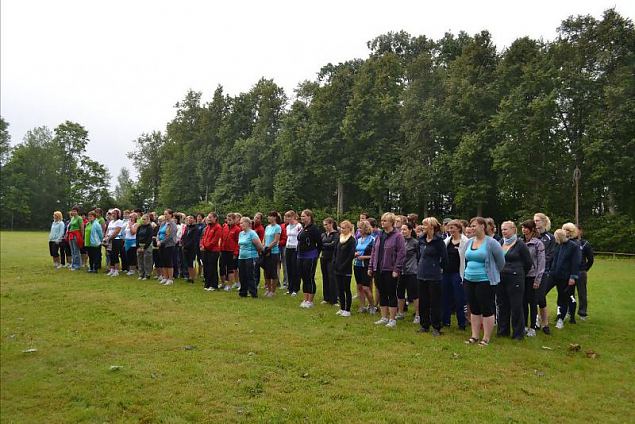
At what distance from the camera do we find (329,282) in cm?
1117

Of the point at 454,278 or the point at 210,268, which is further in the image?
the point at 210,268

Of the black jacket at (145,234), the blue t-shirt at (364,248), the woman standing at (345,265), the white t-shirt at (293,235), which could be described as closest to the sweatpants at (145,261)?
the black jacket at (145,234)

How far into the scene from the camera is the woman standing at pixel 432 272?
26.8 feet

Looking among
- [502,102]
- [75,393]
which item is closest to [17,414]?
[75,393]

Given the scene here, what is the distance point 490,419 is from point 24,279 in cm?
1343

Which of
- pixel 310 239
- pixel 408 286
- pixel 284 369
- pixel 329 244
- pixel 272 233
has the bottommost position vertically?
pixel 284 369

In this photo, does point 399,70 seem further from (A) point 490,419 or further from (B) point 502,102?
(A) point 490,419

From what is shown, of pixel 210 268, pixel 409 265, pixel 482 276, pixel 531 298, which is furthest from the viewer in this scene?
pixel 210 268

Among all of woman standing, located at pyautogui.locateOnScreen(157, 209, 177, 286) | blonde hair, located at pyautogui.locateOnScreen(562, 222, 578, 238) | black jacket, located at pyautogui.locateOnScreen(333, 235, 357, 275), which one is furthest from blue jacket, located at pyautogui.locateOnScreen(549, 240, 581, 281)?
woman standing, located at pyautogui.locateOnScreen(157, 209, 177, 286)

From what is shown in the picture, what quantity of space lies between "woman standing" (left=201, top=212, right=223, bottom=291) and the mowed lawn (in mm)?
2394

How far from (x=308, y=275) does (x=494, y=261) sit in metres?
4.32

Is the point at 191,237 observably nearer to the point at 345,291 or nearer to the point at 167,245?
the point at 167,245

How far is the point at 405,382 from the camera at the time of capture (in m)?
5.84

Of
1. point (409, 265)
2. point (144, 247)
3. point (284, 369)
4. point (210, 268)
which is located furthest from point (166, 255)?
point (284, 369)
